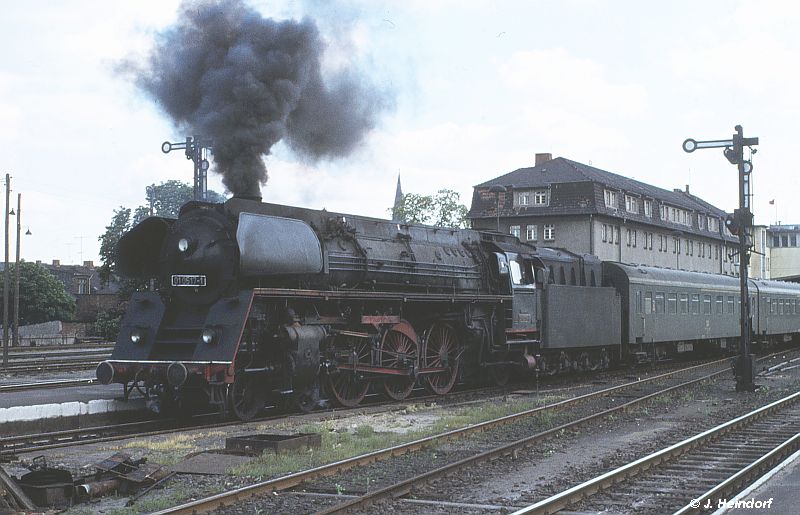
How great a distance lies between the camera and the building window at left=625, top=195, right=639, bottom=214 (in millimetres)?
62531

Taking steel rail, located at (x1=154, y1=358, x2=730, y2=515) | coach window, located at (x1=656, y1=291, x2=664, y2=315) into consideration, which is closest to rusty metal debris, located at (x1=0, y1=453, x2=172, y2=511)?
steel rail, located at (x1=154, y1=358, x2=730, y2=515)

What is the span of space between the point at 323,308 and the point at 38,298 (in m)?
46.7

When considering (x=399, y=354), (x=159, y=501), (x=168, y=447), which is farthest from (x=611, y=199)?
(x=159, y=501)

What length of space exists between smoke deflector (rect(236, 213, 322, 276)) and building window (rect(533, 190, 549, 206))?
46.9 m

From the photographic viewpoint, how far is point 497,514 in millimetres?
7691

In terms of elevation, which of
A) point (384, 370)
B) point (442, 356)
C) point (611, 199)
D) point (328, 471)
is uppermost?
point (611, 199)

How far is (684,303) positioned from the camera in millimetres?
29578

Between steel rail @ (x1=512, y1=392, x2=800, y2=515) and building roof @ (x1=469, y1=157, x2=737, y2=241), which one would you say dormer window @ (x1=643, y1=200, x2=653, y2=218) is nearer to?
building roof @ (x1=469, y1=157, x2=737, y2=241)

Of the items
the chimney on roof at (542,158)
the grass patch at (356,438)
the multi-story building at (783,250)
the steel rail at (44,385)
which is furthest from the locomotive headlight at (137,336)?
the multi-story building at (783,250)

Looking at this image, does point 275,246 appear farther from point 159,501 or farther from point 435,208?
point 435,208

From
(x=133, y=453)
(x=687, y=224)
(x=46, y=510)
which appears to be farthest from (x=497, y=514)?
(x=687, y=224)

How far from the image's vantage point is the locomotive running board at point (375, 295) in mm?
14086

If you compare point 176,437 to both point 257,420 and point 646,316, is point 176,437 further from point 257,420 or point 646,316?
point 646,316

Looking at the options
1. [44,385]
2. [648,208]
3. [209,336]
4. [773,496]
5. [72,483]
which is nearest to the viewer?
[773,496]
